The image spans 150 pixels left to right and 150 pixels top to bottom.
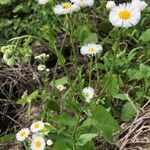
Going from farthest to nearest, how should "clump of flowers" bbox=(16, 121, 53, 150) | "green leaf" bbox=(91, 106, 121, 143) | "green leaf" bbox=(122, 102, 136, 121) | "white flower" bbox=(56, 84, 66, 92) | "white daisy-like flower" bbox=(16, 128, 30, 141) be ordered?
"white flower" bbox=(56, 84, 66, 92)
"green leaf" bbox=(122, 102, 136, 121)
"white daisy-like flower" bbox=(16, 128, 30, 141)
"clump of flowers" bbox=(16, 121, 53, 150)
"green leaf" bbox=(91, 106, 121, 143)

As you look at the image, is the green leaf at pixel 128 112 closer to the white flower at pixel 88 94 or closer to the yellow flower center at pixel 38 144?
the white flower at pixel 88 94

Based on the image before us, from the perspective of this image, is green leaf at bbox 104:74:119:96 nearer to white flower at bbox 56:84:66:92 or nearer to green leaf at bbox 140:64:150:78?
green leaf at bbox 140:64:150:78

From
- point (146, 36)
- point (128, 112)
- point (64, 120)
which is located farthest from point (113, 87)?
point (146, 36)

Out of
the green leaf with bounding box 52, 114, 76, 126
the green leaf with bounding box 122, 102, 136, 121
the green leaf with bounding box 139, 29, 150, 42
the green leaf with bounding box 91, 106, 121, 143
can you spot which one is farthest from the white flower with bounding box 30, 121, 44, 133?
the green leaf with bounding box 139, 29, 150, 42

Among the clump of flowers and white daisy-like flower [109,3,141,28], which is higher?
white daisy-like flower [109,3,141,28]

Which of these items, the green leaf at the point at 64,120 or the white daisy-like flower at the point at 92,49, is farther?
the white daisy-like flower at the point at 92,49

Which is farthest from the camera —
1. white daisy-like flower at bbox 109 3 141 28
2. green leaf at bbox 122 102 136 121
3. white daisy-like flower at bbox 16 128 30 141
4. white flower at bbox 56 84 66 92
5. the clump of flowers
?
white flower at bbox 56 84 66 92

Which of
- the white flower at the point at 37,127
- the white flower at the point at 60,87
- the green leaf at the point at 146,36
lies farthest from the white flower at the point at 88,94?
the green leaf at the point at 146,36

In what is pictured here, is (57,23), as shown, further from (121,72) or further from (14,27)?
(121,72)
